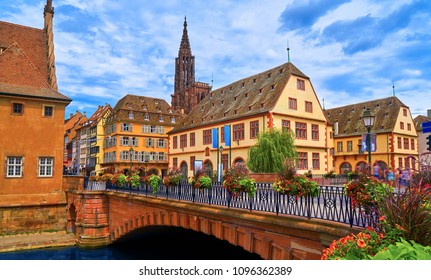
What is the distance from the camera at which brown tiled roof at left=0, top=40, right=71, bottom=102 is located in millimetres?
23328

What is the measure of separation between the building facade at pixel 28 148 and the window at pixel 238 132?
15987mm

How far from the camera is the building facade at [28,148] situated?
74.0 ft

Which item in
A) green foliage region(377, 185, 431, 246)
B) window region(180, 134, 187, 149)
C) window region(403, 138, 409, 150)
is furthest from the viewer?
→ window region(180, 134, 187, 149)

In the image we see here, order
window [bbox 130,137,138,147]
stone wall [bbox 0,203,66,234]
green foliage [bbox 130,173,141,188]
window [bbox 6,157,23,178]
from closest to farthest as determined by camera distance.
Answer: green foliage [bbox 130,173,141,188]
stone wall [bbox 0,203,66,234]
window [bbox 6,157,23,178]
window [bbox 130,137,138,147]

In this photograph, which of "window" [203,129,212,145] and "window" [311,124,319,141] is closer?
"window" [311,124,319,141]

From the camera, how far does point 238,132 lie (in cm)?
3366

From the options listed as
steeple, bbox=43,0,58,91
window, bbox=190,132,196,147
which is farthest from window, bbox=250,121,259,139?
steeple, bbox=43,0,58,91

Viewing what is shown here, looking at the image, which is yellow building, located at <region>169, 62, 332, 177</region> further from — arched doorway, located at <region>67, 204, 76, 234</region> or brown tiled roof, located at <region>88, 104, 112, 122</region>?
brown tiled roof, located at <region>88, 104, 112, 122</region>

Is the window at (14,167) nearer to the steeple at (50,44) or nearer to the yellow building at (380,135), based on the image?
the steeple at (50,44)

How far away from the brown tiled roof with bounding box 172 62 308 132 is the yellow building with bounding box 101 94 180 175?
1081 centimetres
